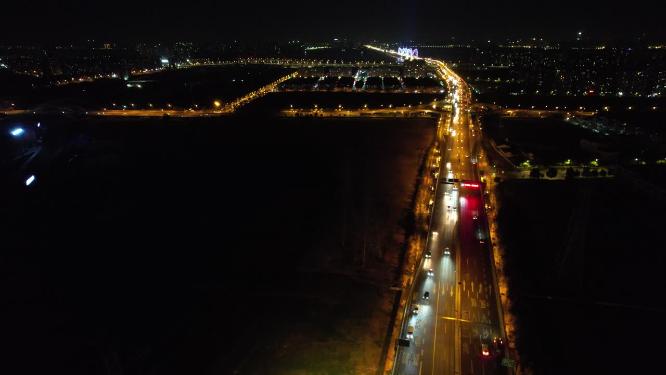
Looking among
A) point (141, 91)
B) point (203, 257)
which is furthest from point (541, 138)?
point (141, 91)

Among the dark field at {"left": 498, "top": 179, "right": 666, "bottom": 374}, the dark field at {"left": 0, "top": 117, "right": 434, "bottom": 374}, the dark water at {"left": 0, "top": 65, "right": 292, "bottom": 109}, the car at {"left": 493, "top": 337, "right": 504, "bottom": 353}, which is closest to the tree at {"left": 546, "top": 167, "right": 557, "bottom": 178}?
the dark field at {"left": 498, "top": 179, "right": 666, "bottom": 374}

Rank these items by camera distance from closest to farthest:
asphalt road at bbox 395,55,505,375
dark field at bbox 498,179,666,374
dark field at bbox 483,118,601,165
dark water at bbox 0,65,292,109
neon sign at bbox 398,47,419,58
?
asphalt road at bbox 395,55,505,375, dark field at bbox 498,179,666,374, dark field at bbox 483,118,601,165, dark water at bbox 0,65,292,109, neon sign at bbox 398,47,419,58

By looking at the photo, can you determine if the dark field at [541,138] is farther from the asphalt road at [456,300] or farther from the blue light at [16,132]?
the blue light at [16,132]

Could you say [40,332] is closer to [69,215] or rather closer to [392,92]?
[69,215]

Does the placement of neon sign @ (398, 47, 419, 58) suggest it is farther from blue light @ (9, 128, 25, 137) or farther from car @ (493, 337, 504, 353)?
car @ (493, 337, 504, 353)

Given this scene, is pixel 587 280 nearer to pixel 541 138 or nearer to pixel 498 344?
pixel 498 344

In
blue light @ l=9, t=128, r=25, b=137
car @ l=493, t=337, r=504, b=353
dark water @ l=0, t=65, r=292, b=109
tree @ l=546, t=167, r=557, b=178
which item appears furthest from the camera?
dark water @ l=0, t=65, r=292, b=109

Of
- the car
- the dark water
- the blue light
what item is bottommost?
the car

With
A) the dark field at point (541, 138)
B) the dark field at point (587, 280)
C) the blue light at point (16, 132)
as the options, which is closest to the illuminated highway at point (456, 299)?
the dark field at point (587, 280)
